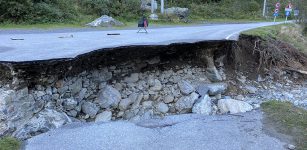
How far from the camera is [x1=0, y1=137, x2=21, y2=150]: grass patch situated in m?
5.52

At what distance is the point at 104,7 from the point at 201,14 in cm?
1150

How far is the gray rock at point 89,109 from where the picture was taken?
7983 millimetres

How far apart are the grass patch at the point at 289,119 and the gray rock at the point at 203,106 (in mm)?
1397

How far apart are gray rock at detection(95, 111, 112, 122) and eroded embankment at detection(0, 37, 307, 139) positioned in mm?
29

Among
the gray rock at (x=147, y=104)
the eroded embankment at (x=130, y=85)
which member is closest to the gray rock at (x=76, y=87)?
the eroded embankment at (x=130, y=85)

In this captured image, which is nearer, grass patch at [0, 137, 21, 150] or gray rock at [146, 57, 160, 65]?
grass patch at [0, 137, 21, 150]

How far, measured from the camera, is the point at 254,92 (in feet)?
34.1

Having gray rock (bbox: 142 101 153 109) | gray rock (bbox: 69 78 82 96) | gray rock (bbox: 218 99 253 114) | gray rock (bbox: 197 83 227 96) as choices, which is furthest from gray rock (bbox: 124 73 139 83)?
gray rock (bbox: 218 99 253 114)

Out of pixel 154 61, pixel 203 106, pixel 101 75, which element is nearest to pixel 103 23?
pixel 154 61

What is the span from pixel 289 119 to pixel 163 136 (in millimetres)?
3138

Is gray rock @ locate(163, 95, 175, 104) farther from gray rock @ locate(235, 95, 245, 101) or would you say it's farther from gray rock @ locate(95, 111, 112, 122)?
gray rock @ locate(235, 95, 245, 101)

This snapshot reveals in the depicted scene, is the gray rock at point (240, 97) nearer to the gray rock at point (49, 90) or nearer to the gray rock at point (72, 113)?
the gray rock at point (72, 113)

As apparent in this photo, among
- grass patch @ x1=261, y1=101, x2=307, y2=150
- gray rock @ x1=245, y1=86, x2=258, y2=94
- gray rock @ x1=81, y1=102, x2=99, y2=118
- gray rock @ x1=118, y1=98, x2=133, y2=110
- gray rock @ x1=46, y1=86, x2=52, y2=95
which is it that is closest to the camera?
grass patch @ x1=261, y1=101, x2=307, y2=150

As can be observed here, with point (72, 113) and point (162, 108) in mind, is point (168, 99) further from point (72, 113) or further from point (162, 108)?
point (72, 113)
